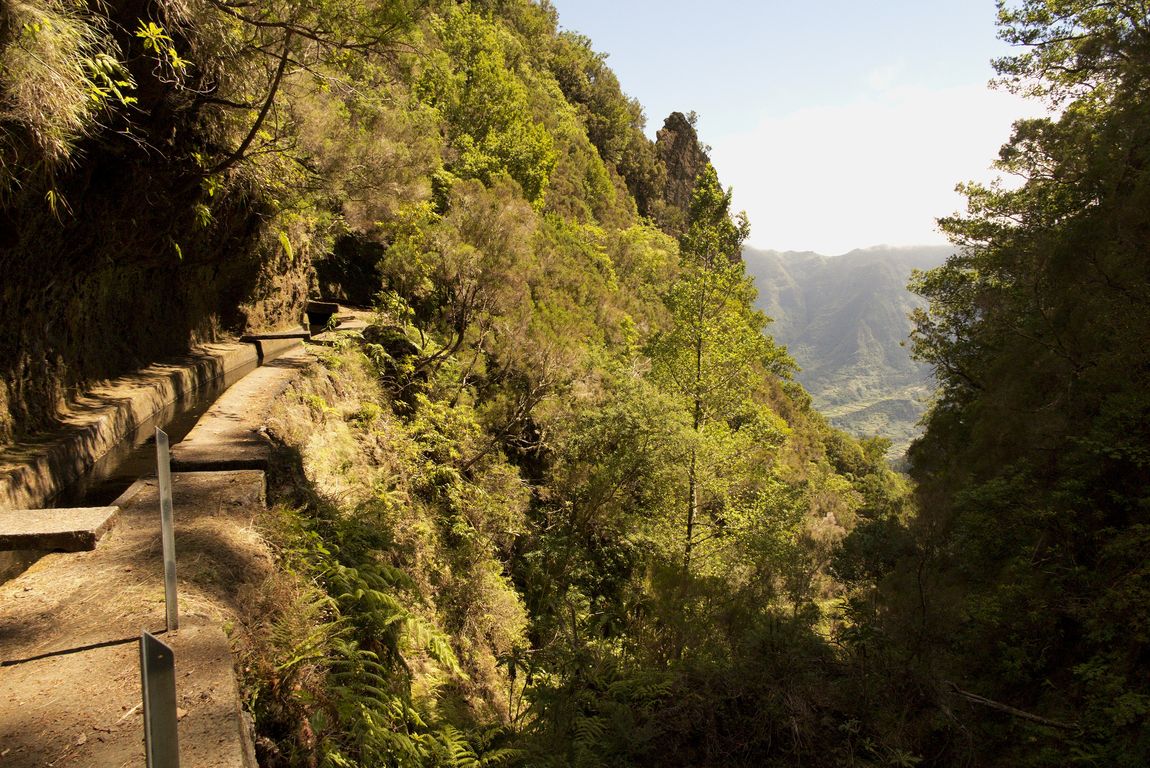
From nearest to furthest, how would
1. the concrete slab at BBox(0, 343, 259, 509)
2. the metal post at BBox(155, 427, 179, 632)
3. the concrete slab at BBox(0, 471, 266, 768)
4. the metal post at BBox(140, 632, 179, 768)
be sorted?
the metal post at BBox(140, 632, 179, 768)
the concrete slab at BBox(0, 471, 266, 768)
the metal post at BBox(155, 427, 179, 632)
the concrete slab at BBox(0, 343, 259, 509)

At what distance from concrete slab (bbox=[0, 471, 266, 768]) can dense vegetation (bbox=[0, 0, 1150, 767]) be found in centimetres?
30

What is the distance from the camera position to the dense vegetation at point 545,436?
4.36 meters

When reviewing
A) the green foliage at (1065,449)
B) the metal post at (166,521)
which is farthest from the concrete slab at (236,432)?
the green foliage at (1065,449)

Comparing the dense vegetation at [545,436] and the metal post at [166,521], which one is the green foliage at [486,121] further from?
the metal post at [166,521]

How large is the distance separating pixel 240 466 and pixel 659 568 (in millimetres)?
9102

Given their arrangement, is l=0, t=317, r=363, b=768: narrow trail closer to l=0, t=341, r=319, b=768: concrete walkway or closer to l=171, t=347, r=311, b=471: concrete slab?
l=0, t=341, r=319, b=768: concrete walkway

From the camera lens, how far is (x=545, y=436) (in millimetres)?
11984

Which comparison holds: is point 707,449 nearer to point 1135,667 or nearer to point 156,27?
point 1135,667

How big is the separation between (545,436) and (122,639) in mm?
9590

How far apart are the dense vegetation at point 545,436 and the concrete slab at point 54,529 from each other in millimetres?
1019

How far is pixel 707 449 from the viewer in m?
12.4

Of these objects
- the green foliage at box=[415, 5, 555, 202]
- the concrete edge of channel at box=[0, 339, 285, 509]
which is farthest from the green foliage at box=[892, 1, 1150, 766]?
the green foliage at box=[415, 5, 555, 202]

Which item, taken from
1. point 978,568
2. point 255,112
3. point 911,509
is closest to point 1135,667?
point 978,568

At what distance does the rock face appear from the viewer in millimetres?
62972
